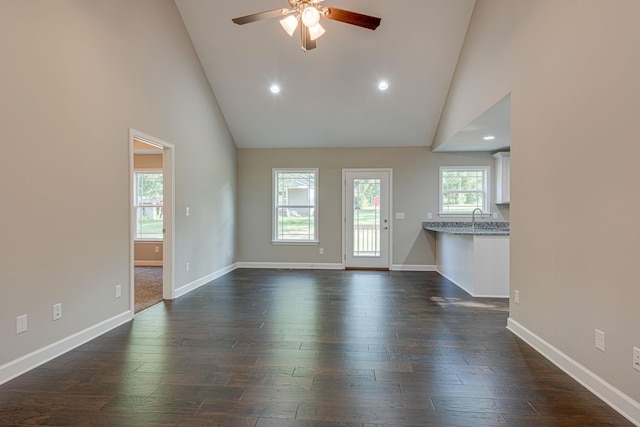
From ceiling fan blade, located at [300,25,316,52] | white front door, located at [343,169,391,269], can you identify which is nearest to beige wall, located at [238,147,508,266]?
white front door, located at [343,169,391,269]

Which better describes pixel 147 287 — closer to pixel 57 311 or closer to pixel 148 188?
pixel 57 311

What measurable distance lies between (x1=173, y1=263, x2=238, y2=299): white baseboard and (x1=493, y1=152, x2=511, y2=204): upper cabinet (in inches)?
212

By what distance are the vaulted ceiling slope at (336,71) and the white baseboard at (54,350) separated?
3911mm

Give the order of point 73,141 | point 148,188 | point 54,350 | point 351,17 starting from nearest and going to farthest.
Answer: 1. point 54,350
2. point 73,141
3. point 351,17
4. point 148,188

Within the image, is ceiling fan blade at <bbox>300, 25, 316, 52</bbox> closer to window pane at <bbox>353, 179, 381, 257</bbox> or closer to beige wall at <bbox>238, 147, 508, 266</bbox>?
beige wall at <bbox>238, 147, 508, 266</bbox>

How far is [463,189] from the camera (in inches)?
256

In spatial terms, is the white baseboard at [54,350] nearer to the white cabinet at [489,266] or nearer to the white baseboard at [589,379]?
the white baseboard at [589,379]

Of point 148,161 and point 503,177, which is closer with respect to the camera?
point 503,177

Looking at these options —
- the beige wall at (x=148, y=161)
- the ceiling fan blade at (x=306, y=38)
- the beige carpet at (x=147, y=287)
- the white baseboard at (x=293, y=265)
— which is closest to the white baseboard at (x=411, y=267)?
the white baseboard at (x=293, y=265)

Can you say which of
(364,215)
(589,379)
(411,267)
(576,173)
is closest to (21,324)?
(589,379)

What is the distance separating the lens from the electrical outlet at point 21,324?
2.35 metres

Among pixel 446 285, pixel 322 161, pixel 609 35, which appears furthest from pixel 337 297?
pixel 609 35

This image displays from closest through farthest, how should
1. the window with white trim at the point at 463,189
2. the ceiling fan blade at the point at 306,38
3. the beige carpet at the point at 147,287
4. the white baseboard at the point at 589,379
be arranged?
the white baseboard at the point at 589,379 < the ceiling fan blade at the point at 306,38 < the beige carpet at the point at 147,287 < the window with white trim at the point at 463,189

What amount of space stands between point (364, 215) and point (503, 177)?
2692 mm
